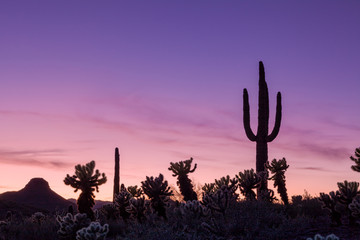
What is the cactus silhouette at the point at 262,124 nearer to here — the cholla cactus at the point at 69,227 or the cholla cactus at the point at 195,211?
the cholla cactus at the point at 195,211

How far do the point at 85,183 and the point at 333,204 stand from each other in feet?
23.1

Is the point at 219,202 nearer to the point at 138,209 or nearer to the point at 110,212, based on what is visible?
the point at 138,209

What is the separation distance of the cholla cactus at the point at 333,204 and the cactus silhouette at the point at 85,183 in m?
6.42

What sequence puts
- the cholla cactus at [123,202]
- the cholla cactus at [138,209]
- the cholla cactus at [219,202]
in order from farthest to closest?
the cholla cactus at [123,202] → the cholla cactus at [138,209] → the cholla cactus at [219,202]

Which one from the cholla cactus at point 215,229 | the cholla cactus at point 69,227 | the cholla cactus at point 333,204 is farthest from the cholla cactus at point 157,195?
the cholla cactus at point 333,204

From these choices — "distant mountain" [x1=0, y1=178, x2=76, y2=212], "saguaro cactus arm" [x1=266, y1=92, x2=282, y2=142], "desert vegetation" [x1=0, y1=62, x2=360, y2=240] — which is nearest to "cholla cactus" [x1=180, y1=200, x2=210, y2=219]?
"desert vegetation" [x1=0, y1=62, x2=360, y2=240]

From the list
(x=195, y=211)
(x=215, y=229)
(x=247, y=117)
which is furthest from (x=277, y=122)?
(x=215, y=229)

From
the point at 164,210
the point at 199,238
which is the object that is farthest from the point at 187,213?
the point at 199,238

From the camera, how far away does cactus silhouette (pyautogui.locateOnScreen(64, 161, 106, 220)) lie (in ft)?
43.6

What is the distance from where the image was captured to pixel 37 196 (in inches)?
2586

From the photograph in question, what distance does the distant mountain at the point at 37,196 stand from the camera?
207 ft

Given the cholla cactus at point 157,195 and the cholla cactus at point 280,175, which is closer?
the cholla cactus at point 157,195

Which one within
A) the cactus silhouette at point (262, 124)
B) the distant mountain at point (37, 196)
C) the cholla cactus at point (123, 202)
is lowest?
the cholla cactus at point (123, 202)

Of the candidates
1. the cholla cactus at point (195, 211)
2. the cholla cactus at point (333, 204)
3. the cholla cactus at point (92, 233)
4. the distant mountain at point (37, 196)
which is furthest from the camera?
the distant mountain at point (37, 196)
